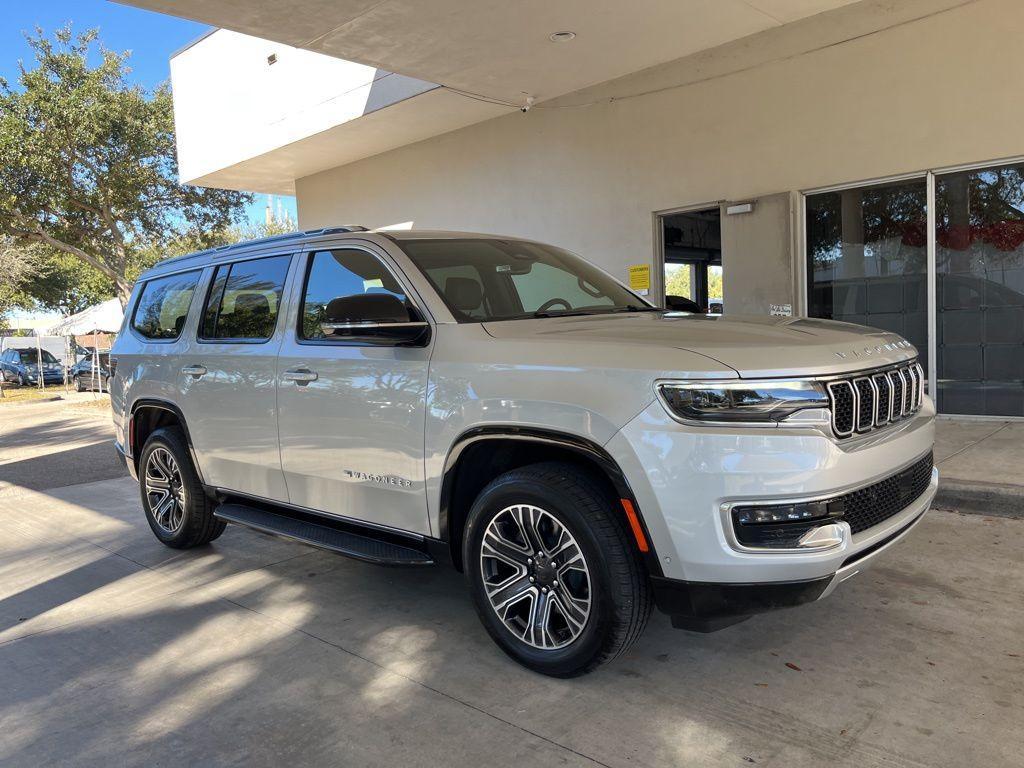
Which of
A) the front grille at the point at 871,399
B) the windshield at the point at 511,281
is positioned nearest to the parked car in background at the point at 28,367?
the windshield at the point at 511,281

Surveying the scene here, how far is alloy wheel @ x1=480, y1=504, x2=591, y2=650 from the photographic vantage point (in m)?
3.18

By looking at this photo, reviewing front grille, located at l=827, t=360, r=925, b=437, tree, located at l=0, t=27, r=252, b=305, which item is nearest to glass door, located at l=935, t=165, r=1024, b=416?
front grille, located at l=827, t=360, r=925, b=437

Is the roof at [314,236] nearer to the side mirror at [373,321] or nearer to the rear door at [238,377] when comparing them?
the rear door at [238,377]

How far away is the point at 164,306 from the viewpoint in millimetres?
5594

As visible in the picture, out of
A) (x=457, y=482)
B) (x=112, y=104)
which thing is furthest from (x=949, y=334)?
(x=112, y=104)

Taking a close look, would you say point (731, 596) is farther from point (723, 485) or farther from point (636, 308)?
point (636, 308)

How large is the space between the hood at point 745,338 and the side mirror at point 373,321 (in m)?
0.35

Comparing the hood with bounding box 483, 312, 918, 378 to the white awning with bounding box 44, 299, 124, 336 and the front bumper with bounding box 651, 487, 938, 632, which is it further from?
the white awning with bounding box 44, 299, 124, 336

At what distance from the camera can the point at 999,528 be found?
5.17 meters

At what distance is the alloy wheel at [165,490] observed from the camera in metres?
5.41

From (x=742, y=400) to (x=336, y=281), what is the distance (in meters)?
2.37

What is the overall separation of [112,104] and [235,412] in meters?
19.2

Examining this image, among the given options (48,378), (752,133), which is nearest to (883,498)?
(752,133)

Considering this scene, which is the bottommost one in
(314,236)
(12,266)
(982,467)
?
(982,467)
